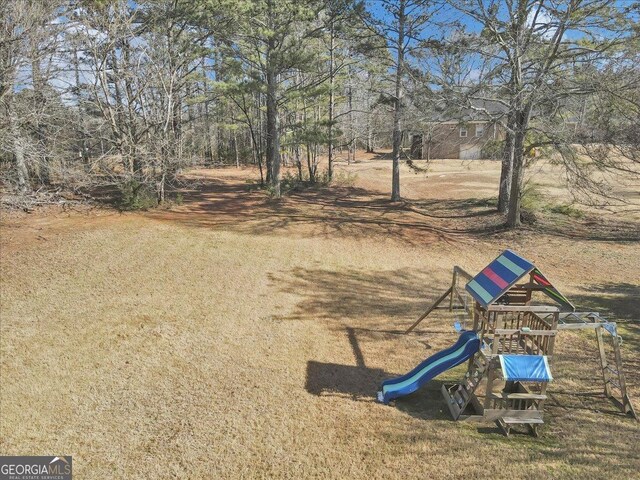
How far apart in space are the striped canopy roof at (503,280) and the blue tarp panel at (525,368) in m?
0.68

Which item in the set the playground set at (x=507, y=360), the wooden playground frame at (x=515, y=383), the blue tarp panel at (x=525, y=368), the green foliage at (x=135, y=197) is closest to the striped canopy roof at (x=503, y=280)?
the playground set at (x=507, y=360)

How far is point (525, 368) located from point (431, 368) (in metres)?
1.13

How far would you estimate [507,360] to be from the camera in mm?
4375

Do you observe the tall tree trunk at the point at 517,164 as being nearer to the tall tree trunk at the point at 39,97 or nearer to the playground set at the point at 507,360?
the playground set at the point at 507,360

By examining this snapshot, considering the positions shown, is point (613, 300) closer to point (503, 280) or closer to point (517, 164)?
point (503, 280)

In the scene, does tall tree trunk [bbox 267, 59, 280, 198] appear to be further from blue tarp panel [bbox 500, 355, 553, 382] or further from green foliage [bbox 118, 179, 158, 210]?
blue tarp panel [bbox 500, 355, 553, 382]

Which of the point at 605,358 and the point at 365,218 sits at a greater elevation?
the point at 365,218

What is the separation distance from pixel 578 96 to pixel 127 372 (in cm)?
1282

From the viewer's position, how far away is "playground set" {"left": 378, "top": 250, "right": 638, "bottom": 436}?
14.7ft

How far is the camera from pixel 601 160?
409 inches

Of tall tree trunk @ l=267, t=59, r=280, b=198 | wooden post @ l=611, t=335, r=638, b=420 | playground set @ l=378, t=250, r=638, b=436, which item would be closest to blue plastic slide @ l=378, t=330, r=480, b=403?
playground set @ l=378, t=250, r=638, b=436

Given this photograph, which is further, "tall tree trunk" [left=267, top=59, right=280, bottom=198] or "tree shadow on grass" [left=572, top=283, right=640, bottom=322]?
"tall tree trunk" [left=267, top=59, right=280, bottom=198]

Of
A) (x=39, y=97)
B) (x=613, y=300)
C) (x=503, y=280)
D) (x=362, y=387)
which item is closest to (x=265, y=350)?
(x=362, y=387)

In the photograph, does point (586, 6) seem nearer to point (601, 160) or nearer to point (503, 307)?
point (601, 160)
